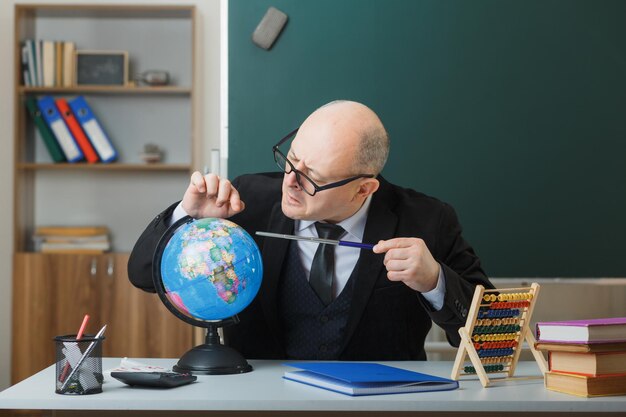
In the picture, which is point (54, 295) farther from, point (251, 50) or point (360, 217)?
point (360, 217)

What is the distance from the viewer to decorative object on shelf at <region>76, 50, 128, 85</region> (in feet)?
17.3

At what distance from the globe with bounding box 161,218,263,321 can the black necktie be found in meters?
0.44

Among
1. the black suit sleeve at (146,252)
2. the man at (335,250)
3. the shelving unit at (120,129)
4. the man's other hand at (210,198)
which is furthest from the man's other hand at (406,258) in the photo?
the shelving unit at (120,129)

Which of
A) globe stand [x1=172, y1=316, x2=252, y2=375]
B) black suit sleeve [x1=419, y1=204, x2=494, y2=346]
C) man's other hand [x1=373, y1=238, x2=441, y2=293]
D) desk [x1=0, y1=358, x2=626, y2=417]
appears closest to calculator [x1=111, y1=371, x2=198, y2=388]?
desk [x1=0, y1=358, x2=626, y2=417]

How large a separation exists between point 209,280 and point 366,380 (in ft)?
1.34

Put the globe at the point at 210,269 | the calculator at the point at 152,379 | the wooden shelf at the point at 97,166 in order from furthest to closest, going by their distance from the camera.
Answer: the wooden shelf at the point at 97,166, the globe at the point at 210,269, the calculator at the point at 152,379

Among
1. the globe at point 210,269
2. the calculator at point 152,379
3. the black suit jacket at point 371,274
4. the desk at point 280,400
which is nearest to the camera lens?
the desk at point 280,400

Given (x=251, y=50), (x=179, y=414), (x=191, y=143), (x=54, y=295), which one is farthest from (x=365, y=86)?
(x=54, y=295)

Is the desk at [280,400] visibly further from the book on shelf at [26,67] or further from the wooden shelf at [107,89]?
the book on shelf at [26,67]

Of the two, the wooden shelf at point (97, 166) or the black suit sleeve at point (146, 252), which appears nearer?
the black suit sleeve at point (146, 252)

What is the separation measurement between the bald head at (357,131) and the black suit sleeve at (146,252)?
0.45 meters

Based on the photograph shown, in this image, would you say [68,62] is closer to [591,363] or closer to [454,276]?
[454,276]

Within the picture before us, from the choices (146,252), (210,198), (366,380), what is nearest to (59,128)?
(146,252)

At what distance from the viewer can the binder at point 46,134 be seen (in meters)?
5.22
